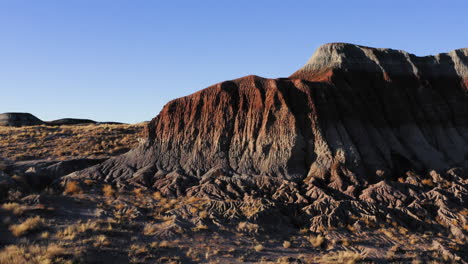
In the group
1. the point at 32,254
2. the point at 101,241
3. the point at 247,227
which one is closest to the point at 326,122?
the point at 247,227

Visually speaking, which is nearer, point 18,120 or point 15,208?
point 15,208

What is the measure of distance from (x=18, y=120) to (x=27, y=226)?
67.0m

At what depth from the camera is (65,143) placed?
43.3 meters

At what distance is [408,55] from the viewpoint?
36.0 m

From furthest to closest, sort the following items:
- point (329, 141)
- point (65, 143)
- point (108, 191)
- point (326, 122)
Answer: point (65, 143)
point (326, 122)
point (329, 141)
point (108, 191)

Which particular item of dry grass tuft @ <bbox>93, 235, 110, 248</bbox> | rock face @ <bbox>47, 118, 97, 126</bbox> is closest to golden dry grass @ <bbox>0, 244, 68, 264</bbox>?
dry grass tuft @ <bbox>93, 235, 110, 248</bbox>

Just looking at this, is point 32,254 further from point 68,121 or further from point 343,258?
point 68,121

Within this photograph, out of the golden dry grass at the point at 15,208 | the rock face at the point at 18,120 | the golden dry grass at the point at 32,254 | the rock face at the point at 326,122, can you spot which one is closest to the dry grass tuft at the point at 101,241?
the golden dry grass at the point at 32,254

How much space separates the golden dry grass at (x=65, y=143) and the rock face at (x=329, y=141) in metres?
10.5

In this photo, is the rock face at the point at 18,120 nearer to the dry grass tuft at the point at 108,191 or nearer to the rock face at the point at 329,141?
the rock face at the point at 329,141

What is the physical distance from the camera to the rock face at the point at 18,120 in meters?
71.4

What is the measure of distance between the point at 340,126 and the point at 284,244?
1432 centimetres

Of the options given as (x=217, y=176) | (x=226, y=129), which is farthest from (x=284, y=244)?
(x=226, y=129)

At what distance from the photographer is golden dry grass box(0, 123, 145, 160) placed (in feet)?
125
